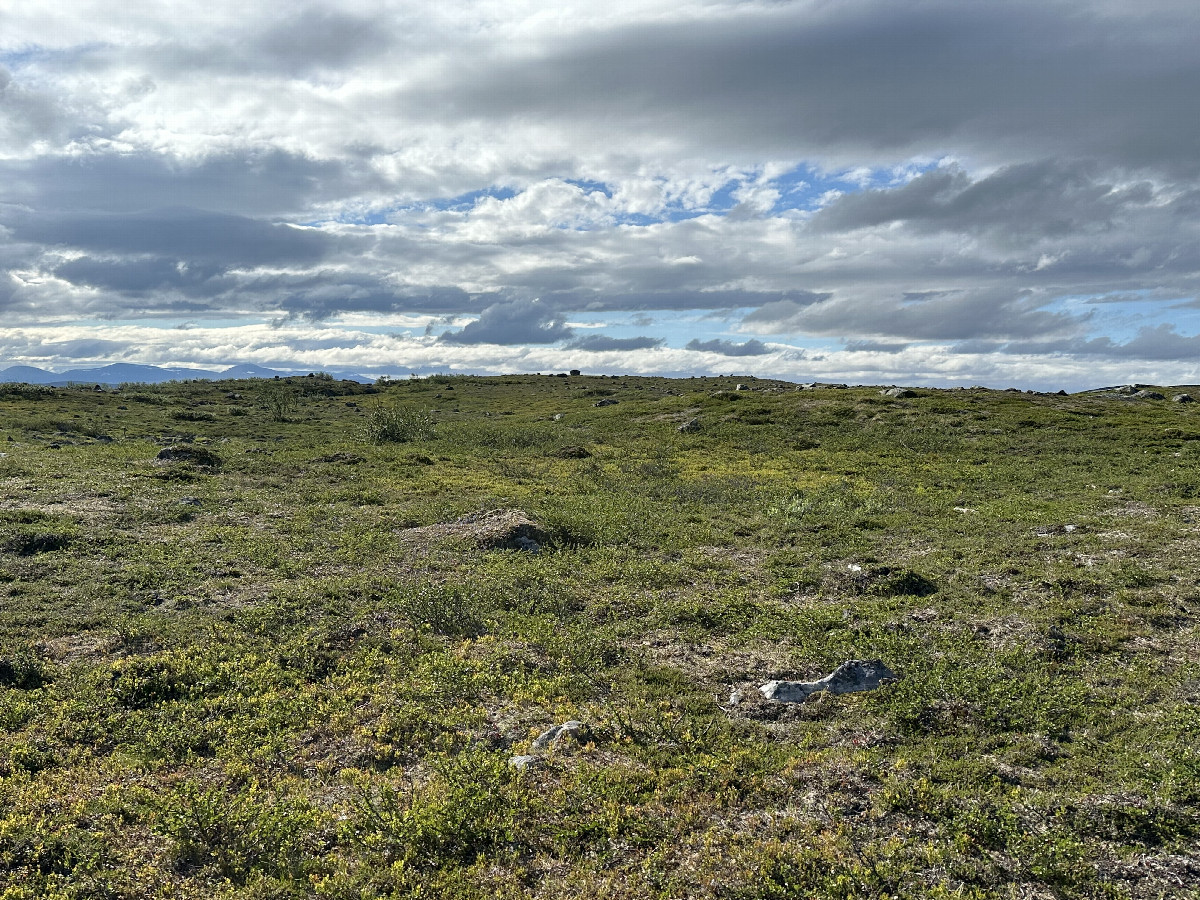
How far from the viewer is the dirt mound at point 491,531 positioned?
23.5 metres

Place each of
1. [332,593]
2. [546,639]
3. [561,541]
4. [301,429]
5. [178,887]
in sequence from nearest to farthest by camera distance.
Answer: [178,887] < [546,639] < [332,593] < [561,541] < [301,429]

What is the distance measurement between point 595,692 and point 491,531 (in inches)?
459

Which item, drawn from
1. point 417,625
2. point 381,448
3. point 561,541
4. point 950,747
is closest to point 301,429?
point 381,448

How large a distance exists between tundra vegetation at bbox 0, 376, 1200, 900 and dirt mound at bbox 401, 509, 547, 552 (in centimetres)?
17

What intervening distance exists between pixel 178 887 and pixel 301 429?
57.0 m

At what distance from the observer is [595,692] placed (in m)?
13.2

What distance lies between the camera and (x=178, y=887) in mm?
8266

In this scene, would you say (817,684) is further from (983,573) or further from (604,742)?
(983,573)

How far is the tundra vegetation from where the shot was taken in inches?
335

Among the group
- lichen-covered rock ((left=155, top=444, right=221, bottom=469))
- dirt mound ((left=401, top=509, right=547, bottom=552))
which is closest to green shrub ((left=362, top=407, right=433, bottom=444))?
lichen-covered rock ((left=155, top=444, right=221, bottom=469))

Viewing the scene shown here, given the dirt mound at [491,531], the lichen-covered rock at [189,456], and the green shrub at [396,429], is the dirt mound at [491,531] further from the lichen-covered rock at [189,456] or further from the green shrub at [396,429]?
the green shrub at [396,429]

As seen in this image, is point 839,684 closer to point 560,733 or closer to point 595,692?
point 595,692

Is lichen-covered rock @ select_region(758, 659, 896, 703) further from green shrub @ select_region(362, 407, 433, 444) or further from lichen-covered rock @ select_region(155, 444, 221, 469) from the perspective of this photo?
green shrub @ select_region(362, 407, 433, 444)

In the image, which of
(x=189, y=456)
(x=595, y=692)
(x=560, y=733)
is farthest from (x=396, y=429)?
(x=560, y=733)
